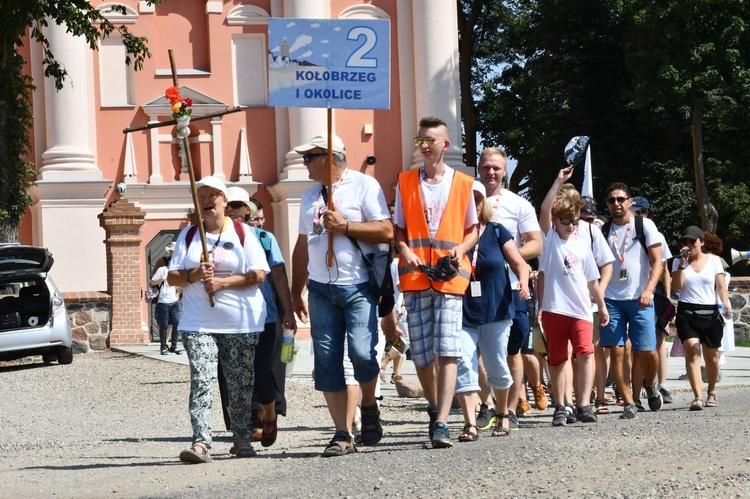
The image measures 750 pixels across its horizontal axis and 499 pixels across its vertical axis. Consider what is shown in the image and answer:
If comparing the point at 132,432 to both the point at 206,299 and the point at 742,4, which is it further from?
the point at 742,4

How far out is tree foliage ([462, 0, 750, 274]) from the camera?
41.1 metres

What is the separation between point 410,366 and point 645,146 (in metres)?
25.4

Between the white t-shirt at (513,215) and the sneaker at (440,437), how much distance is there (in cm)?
197

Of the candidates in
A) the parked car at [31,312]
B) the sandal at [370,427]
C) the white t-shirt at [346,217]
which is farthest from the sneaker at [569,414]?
the parked car at [31,312]

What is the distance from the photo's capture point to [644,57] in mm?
41688

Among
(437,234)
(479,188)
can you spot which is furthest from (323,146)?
(479,188)

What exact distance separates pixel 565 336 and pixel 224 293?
128 inches

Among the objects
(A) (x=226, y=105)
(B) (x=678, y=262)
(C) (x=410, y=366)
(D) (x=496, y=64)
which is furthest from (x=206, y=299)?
(D) (x=496, y=64)

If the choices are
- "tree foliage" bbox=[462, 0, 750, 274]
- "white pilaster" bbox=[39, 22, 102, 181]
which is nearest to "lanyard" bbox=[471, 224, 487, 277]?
"white pilaster" bbox=[39, 22, 102, 181]

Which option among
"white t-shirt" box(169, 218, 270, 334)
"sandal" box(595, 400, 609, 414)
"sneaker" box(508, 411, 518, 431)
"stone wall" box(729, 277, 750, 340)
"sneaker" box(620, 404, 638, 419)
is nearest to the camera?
"white t-shirt" box(169, 218, 270, 334)

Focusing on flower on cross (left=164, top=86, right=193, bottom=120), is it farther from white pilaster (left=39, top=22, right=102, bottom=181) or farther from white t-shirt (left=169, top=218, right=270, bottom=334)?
white pilaster (left=39, top=22, right=102, bottom=181)

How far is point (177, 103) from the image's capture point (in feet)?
31.7

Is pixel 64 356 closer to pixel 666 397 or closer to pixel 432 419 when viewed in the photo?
pixel 666 397

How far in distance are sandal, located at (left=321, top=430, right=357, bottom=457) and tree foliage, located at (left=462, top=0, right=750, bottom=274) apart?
105ft
